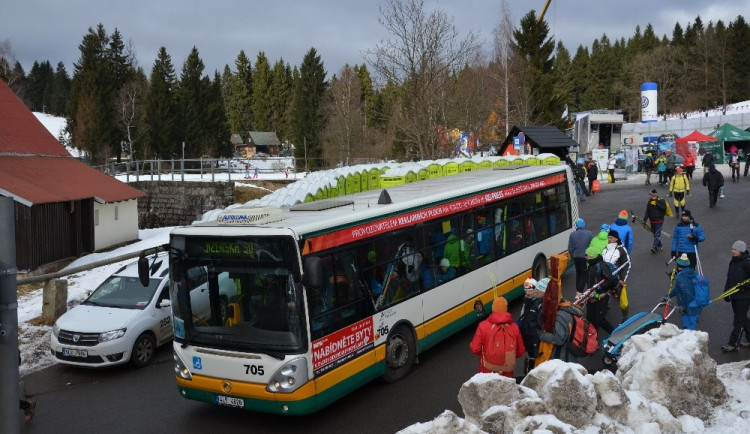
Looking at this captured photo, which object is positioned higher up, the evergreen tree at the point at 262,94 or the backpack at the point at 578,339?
the evergreen tree at the point at 262,94

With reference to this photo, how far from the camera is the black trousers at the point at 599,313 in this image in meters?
9.89

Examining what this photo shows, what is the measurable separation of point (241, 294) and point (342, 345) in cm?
145

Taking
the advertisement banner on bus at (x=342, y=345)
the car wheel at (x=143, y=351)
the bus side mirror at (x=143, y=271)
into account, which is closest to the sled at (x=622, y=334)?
the advertisement banner on bus at (x=342, y=345)

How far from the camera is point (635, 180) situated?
37.8 metres

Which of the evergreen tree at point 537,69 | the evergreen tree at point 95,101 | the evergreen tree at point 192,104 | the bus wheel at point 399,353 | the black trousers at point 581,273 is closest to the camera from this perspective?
the bus wheel at point 399,353

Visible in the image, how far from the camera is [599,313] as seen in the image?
9.95 m

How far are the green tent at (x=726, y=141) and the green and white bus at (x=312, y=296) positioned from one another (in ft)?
134

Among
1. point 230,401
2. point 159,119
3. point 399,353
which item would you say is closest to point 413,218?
point 399,353

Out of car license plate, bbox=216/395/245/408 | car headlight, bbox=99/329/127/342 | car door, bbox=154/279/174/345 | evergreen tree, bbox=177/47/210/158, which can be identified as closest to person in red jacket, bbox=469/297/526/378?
car license plate, bbox=216/395/245/408

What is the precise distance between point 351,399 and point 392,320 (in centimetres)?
122

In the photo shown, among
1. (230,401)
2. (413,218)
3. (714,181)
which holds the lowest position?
(230,401)

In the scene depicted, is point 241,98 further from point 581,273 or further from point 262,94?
point 581,273

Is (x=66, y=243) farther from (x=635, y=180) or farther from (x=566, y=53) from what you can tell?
(x=566, y=53)

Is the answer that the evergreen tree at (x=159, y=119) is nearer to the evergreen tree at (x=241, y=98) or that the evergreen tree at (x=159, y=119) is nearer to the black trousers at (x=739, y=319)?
the evergreen tree at (x=241, y=98)
